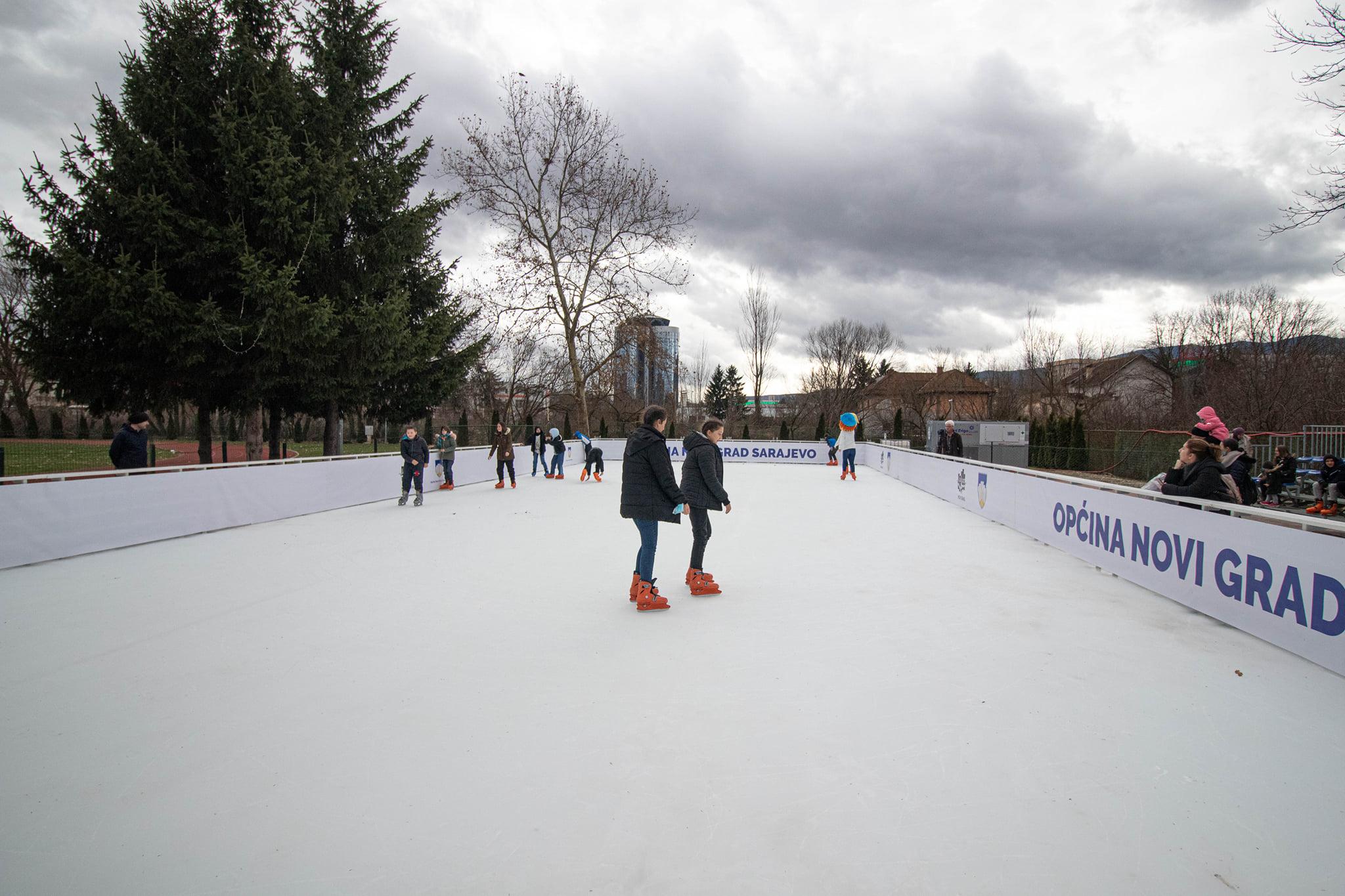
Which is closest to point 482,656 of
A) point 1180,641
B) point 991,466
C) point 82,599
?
point 82,599

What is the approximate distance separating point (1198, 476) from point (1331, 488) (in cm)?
1023

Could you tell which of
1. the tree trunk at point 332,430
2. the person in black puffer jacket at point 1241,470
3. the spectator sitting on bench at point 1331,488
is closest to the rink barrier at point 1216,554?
the person in black puffer jacket at point 1241,470

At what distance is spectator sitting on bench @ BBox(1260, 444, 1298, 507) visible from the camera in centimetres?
1362

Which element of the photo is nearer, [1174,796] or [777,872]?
[777,872]

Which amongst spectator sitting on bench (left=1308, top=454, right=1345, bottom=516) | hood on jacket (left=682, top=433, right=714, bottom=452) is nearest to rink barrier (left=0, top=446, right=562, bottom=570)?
hood on jacket (left=682, top=433, right=714, bottom=452)

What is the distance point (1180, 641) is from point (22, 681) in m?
7.48

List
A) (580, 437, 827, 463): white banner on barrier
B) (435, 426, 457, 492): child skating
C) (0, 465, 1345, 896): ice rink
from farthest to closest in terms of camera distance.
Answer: (580, 437, 827, 463): white banner on barrier, (435, 426, 457, 492): child skating, (0, 465, 1345, 896): ice rink

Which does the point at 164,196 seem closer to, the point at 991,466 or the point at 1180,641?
the point at 991,466

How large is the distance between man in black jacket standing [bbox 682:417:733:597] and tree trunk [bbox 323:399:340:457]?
625 inches

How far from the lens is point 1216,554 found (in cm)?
525

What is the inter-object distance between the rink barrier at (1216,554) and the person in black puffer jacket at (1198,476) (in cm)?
12

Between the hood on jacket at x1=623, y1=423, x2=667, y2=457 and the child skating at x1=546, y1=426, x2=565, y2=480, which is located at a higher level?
the hood on jacket at x1=623, y1=423, x2=667, y2=457

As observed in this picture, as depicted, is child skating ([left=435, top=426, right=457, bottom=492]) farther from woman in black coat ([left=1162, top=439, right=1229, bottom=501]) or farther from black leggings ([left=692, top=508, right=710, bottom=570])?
woman in black coat ([left=1162, top=439, right=1229, bottom=501])

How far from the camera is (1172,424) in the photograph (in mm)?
31500
